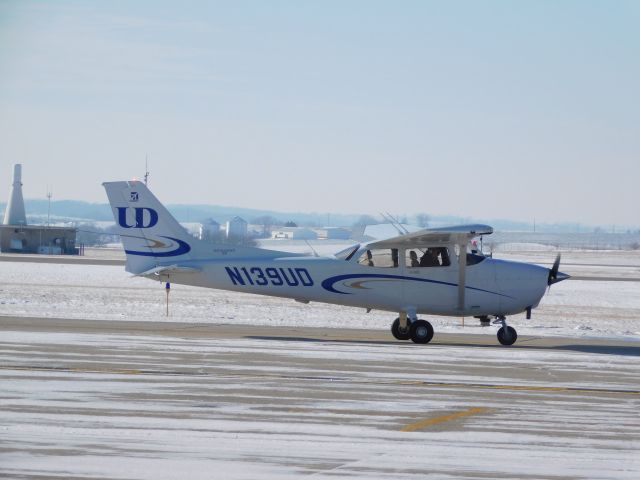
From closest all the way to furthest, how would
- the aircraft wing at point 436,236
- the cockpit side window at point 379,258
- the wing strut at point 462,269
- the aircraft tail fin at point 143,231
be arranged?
the aircraft wing at point 436,236
the wing strut at point 462,269
the cockpit side window at point 379,258
the aircraft tail fin at point 143,231

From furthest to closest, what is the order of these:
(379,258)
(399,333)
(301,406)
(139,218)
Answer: (399,333), (139,218), (379,258), (301,406)

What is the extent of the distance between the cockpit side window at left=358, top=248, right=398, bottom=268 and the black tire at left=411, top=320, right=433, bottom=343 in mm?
1381

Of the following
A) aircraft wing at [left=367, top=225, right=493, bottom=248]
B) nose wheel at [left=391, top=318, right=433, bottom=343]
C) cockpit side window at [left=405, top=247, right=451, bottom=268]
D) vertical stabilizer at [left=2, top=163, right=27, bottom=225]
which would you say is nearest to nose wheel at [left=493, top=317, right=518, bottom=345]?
nose wheel at [left=391, top=318, right=433, bottom=343]

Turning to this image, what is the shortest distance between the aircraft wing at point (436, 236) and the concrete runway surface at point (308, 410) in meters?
2.32

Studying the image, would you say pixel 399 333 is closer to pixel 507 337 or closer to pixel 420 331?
pixel 420 331

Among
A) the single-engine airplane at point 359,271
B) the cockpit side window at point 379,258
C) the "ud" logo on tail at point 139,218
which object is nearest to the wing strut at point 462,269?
the single-engine airplane at point 359,271

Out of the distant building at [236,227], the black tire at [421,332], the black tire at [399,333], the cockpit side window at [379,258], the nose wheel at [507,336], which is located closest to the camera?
the black tire at [421,332]

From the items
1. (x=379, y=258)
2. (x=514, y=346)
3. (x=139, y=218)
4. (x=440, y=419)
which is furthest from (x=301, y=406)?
(x=139, y=218)

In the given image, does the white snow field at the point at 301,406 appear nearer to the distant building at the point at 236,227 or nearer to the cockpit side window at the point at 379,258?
the cockpit side window at the point at 379,258

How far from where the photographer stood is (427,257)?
66.8ft

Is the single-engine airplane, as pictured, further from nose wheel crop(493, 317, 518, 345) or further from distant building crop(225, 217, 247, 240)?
distant building crop(225, 217, 247, 240)

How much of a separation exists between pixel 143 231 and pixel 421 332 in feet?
20.2

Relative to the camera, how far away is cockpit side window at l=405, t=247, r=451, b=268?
20.3m

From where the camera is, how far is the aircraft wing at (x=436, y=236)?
19250 millimetres
